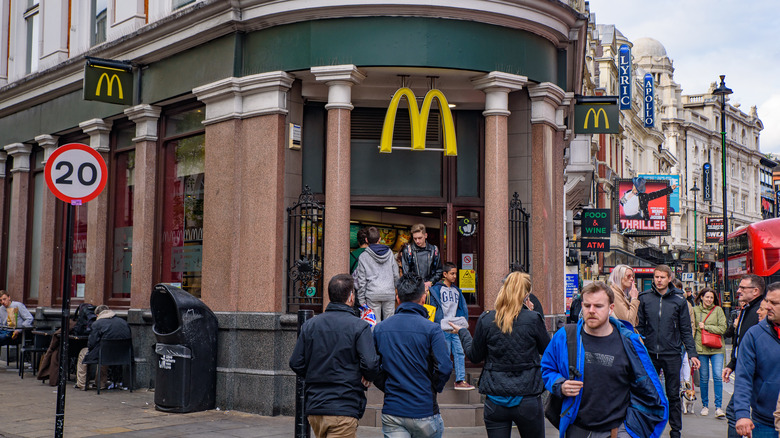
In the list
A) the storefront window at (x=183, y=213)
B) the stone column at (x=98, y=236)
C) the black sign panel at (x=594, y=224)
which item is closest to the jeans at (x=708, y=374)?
the storefront window at (x=183, y=213)

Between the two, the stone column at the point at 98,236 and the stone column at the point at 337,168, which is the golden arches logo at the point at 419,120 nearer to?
the stone column at the point at 337,168

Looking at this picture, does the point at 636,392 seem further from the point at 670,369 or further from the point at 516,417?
the point at 670,369

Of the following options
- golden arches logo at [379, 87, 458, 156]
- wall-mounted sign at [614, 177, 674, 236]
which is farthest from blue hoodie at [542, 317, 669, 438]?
wall-mounted sign at [614, 177, 674, 236]

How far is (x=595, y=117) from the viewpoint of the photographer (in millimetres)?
14469

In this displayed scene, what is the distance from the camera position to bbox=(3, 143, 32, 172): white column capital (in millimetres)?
18641

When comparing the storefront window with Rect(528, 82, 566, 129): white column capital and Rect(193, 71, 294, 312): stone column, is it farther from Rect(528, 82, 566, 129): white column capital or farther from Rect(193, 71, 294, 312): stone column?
Rect(528, 82, 566, 129): white column capital

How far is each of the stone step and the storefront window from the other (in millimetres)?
4256

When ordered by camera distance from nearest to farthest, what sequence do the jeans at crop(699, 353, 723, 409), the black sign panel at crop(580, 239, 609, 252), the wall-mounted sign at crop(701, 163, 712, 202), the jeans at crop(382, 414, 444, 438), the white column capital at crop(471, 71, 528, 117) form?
the jeans at crop(382, 414, 444, 438) < the white column capital at crop(471, 71, 528, 117) < the jeans at crop(699, 353, 723, 409) < the black sign panel at crop(580, 239, 609, 252) < the wall-mounted sign at crop(701, 163, 712, 202)

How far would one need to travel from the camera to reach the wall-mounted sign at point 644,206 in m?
47.7

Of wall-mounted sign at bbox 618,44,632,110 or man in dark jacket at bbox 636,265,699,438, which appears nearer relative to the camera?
man in dark jacket at bbox 636,265,699,438

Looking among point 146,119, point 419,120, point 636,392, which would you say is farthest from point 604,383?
point 146,119

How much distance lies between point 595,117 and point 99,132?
9130 mm

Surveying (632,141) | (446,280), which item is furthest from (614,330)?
(632,141)

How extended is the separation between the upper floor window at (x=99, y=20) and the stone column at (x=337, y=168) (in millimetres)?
6502
